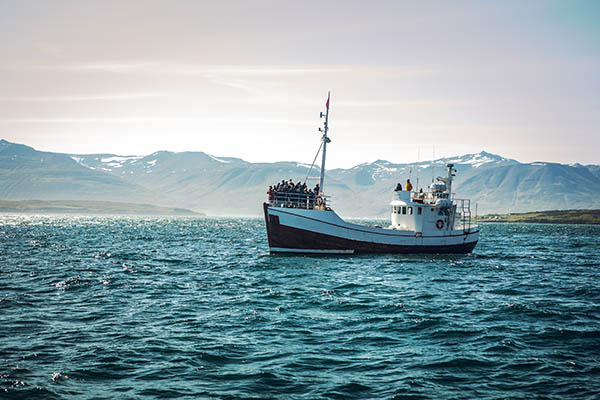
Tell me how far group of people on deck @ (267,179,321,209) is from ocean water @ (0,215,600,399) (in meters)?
12.2

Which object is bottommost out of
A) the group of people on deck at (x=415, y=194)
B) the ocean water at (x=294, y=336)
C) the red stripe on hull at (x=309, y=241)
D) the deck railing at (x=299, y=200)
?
the ocean water at (x=294, y=336)

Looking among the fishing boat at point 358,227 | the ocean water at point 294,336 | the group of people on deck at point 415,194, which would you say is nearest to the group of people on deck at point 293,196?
the fishing boat at point 358,227

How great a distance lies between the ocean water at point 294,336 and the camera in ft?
43.0

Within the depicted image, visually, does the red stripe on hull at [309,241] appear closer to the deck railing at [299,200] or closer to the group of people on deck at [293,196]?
the deck railing at [299,200]

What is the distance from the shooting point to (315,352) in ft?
52.2

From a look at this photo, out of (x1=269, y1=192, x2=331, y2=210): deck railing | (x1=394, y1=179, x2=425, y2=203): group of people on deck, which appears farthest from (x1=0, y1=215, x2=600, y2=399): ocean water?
(x1=394, y1=179, x2=425, y2=203): group of people on deck

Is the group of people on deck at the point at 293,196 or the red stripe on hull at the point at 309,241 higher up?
the group of people on deck at the point at 293,196

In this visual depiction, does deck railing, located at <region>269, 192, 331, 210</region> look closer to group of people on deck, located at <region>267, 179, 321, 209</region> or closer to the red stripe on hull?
group of people on deck, located at <region>267, 179, 321, 209</region>

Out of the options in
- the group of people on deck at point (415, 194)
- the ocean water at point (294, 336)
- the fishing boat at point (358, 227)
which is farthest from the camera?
the group of people on deck at point (415, 194)

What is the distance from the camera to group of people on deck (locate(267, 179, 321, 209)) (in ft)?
150

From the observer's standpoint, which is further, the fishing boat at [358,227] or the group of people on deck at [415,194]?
the group of people on deck at [415,194]

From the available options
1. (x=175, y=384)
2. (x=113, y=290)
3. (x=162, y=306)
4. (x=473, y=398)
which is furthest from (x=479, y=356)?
(x=113, y=290)

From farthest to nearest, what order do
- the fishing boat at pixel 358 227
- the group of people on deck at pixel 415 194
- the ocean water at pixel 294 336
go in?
1. the group of people on deck at pixel 415 194
2. the fishing boat at pixel 358 227
3. the ocean water at pixel 294 336

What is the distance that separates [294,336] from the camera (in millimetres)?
17953
